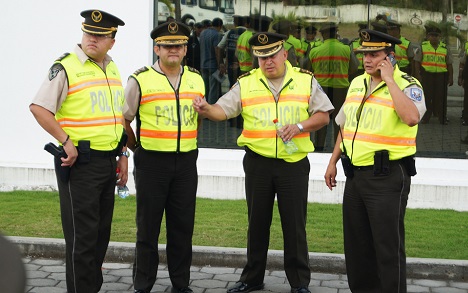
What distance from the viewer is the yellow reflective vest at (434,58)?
371 inches

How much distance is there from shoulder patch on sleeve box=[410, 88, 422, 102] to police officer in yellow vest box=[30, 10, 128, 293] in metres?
2.02

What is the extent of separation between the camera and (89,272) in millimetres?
5527

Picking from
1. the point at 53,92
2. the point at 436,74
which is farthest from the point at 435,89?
the point at 53,92

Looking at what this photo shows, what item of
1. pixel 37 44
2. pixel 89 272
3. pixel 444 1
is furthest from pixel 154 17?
pixel 89 272

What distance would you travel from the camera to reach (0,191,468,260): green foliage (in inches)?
291

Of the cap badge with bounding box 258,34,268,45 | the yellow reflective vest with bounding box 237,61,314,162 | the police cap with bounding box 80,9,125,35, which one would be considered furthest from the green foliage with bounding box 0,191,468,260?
the police cap with bounding box 80,9,125,35

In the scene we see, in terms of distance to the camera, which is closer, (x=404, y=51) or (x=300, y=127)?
(x=300, y=127)

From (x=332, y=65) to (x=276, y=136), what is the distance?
12.6 feet

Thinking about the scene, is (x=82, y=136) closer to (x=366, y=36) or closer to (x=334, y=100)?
(x=366, y=36)

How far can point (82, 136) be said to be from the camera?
18.0 feet

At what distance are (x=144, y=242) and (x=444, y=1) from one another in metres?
5.00

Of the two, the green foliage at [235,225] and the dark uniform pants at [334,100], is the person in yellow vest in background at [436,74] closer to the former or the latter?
the dark uniform pants at [334,100]

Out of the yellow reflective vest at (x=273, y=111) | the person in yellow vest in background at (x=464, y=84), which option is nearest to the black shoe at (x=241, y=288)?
the yellow reflective vest at (x=273, y=111)

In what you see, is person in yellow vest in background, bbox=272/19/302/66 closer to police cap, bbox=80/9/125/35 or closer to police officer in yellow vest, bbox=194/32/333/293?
police officer in yellow vest, bbox=194/32/333/293
